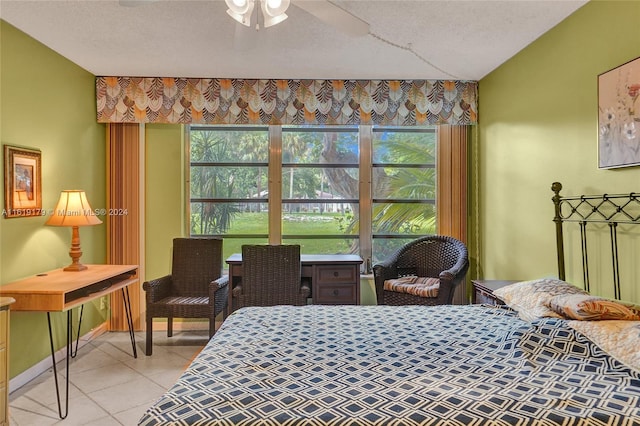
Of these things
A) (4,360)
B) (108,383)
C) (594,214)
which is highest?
(594,214)

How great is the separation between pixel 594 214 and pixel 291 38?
2.41 metres

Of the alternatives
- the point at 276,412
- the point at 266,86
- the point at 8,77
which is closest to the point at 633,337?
the point at 276,412

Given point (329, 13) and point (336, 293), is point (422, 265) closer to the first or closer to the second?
point (336, 293)

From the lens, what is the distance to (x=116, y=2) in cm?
256

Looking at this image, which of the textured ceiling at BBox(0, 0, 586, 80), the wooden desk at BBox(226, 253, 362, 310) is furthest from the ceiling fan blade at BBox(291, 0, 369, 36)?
the wooden desk at BBox(226, 253, 362, 310)

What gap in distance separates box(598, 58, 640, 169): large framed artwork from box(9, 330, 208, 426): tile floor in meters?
3.18

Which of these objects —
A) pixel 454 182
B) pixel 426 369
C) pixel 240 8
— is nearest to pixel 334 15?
pixel 240 8

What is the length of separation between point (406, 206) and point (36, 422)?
358 centimetres

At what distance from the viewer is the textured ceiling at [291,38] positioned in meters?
2.62

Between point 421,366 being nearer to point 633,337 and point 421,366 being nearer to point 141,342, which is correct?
point 633,337

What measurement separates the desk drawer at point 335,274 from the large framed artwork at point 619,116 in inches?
83.2

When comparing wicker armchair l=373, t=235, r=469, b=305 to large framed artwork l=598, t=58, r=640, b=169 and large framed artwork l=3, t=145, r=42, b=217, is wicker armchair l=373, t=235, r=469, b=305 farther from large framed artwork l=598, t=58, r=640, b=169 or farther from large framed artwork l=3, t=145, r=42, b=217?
large framed artwork l=3, t=145, r=42, b=217

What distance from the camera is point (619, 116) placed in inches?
89.7

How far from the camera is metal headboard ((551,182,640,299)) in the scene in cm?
224
